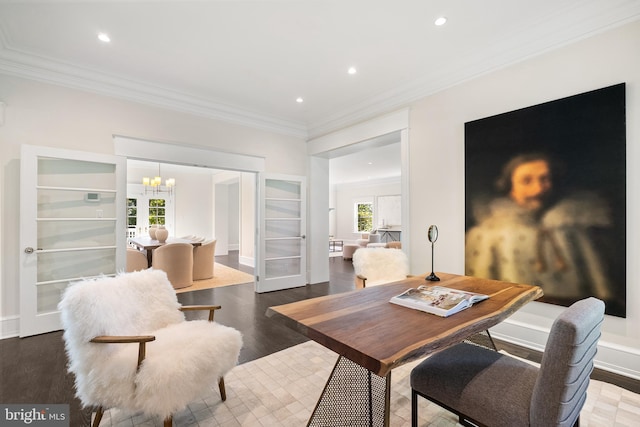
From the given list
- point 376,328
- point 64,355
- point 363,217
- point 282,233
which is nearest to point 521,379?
point 376,328

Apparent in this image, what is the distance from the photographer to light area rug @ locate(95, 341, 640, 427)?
170 centimetres

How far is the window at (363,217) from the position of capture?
12.0 metres

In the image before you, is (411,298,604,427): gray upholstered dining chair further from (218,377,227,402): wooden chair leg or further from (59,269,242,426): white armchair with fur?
(218,377,227,402): wooden chair leg

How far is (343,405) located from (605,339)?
2.21 m

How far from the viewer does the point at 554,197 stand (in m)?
2.48

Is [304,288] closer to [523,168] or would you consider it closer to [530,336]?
[530,336]

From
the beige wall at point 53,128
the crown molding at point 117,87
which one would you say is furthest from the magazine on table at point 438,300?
the crown molding at point 117,87

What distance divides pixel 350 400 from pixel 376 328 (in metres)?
0.92

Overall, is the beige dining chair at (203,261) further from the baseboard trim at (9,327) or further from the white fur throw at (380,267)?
the white fur throw at (380,267)

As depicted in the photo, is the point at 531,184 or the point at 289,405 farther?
the point at 531,184

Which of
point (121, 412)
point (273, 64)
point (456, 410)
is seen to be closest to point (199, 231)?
point (273, 64)

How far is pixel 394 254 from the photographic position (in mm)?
3125

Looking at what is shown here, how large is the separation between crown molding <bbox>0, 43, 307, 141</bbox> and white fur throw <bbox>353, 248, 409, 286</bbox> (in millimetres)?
2934

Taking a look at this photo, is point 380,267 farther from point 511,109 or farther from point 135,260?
point 135,260
